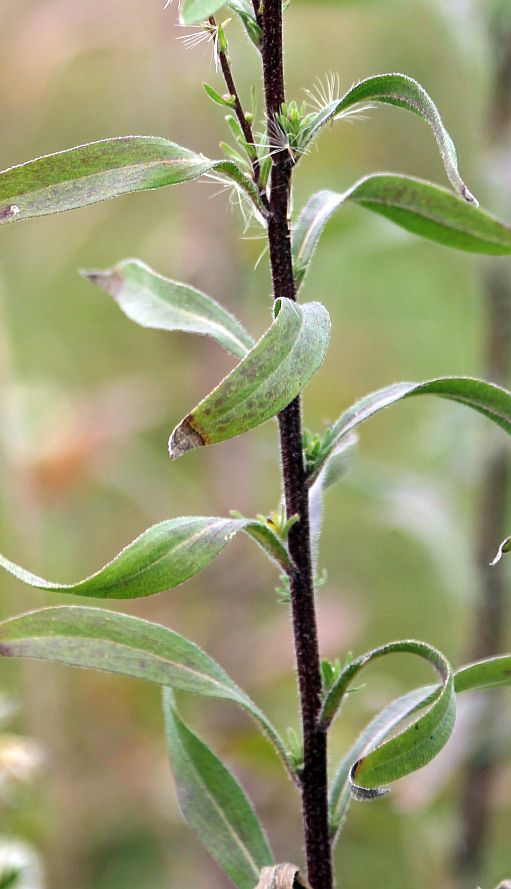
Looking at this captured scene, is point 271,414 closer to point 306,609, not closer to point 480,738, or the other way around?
point 306,609

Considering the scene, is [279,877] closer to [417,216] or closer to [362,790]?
[362,790]

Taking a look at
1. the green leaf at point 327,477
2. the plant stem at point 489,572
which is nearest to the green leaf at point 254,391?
the green leaf at point 327,477

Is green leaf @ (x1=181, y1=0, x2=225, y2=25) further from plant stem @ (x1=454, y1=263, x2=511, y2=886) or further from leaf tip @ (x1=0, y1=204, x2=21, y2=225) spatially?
plant stem @ (x1=454, y1=263, x2=511, y2=886)

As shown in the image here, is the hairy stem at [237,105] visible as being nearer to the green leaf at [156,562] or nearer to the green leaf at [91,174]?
the green leaf at [91,174]

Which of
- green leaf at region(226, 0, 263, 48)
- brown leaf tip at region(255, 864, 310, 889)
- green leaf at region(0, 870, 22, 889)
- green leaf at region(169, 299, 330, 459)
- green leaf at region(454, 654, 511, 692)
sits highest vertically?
green leaf at region(226, 0, 263, 48)

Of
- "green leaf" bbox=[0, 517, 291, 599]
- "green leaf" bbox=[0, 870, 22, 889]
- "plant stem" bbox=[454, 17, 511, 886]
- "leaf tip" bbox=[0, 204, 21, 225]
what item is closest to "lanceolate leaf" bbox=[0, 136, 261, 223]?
"leaf tip" bbox=[0, 204, 21, 225]

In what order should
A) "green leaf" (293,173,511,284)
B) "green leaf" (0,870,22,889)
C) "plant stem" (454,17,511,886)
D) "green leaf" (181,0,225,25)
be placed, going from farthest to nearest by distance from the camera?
"plant stem" (454,17,511,886), "green leaf" (0,870,22,889), "green leaf" (293,173,511,284), "green leaf" (181,0,225,25)

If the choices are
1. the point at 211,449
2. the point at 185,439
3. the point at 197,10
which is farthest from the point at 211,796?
the point at 211,449
